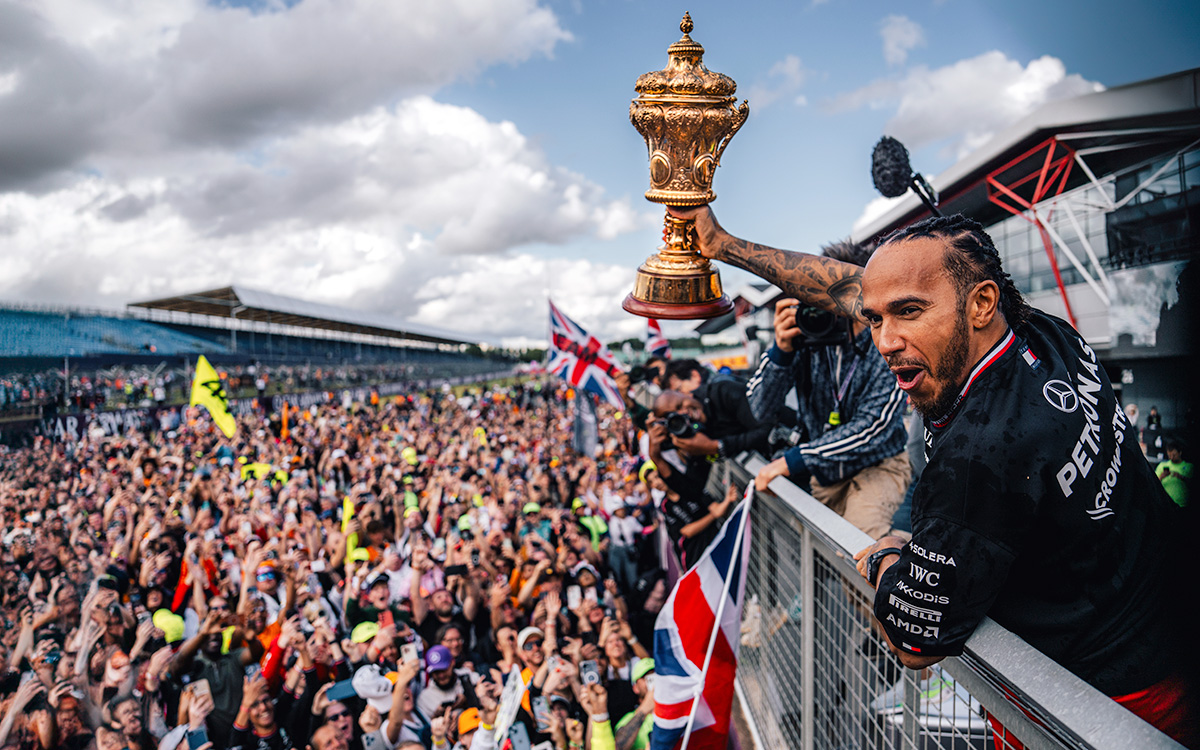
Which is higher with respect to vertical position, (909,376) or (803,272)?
(803,272)

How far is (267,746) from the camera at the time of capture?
4.20m

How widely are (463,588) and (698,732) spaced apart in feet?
11.5

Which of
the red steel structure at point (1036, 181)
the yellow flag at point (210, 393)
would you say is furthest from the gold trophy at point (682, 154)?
Result: the red steel structure at point (1036, 181)

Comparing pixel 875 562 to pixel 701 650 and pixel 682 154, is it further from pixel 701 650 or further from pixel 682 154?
pixel 701 650

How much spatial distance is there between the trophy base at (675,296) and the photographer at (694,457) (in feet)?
5.63

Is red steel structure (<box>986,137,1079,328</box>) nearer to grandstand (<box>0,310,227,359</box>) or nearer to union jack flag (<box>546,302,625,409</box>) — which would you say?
union jack flag (<box>546,302,625,409</box>)

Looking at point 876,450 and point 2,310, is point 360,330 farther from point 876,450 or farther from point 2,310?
point 876,450

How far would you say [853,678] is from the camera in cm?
214

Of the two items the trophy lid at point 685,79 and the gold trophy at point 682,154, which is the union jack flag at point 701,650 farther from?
the trophy lid at point 685,79

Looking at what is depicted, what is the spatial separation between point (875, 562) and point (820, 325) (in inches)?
52.9

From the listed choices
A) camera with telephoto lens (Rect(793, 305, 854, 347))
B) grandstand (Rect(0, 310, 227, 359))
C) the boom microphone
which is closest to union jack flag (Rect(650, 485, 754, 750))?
camera with telephoto lens (Rect(793, 305, 854, 347))

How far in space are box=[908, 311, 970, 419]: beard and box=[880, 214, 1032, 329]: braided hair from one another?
0.07m

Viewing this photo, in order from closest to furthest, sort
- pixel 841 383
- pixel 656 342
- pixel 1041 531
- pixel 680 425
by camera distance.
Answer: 1. pixel 1041 531
2. pixel 841 383
3. pixel 680 425
4. pixel 656 342

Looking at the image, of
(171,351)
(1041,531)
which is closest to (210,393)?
(1041,531)
